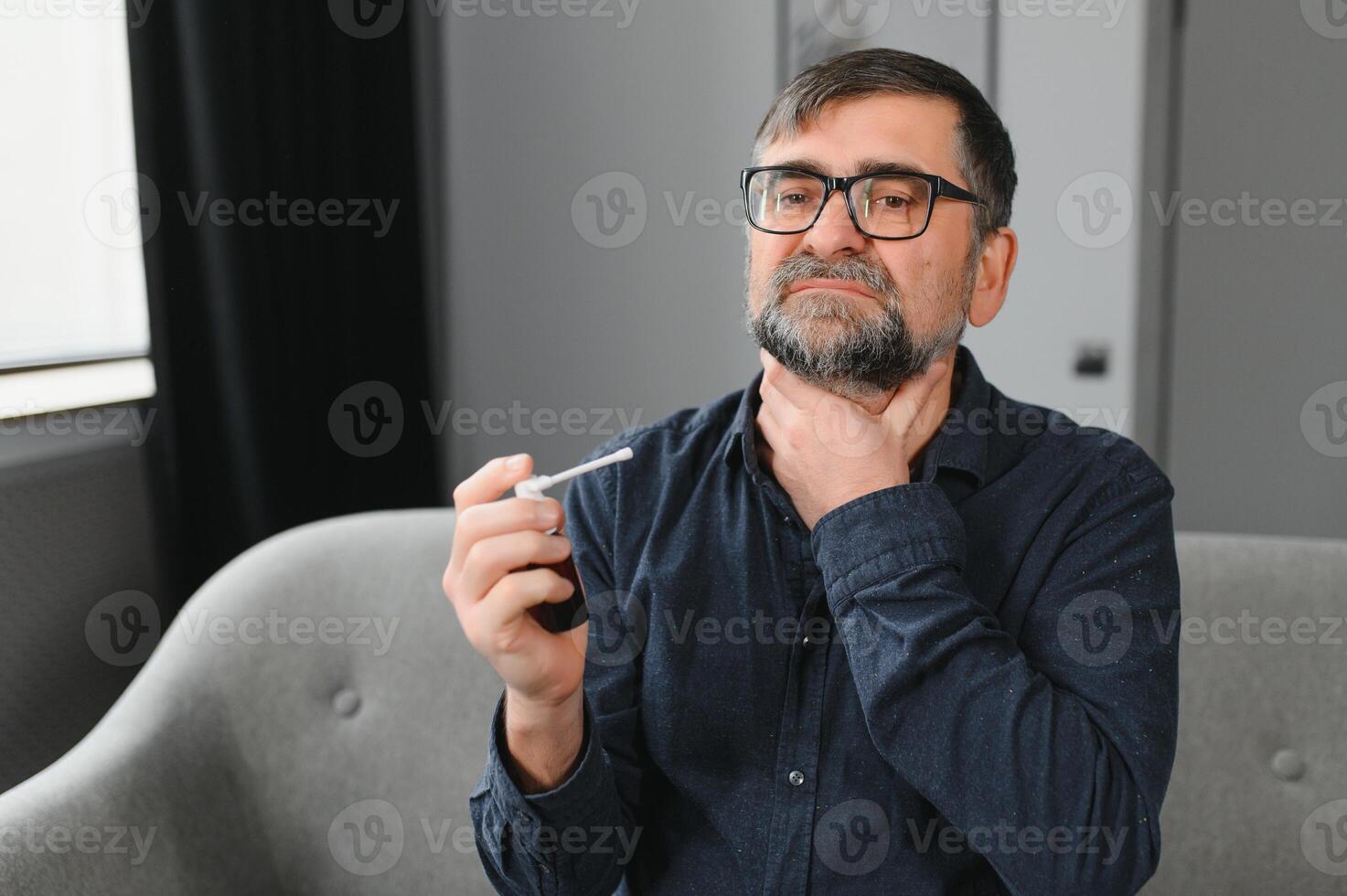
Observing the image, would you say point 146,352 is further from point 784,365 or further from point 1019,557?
point 1019,557

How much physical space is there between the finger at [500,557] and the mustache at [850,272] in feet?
1.41

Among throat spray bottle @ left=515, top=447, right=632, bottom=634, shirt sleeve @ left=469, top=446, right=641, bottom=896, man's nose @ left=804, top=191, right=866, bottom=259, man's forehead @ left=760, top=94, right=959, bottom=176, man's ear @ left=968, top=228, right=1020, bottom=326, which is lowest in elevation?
shirt sleeve @ left=469, top=446, right=641, bottom=896

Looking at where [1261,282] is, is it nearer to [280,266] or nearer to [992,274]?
[992,274]

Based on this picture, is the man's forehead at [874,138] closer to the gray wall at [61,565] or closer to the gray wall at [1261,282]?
the gray wall at [61,565]

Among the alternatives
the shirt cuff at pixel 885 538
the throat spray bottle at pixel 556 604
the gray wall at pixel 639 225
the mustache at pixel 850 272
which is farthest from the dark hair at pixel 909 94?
the gray wall at pixel 639 225

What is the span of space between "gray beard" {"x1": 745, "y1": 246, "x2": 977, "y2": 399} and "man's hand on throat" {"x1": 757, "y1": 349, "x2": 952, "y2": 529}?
21mm

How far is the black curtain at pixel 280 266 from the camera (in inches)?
→ 80.7

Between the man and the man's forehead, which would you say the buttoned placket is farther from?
the man's forehead

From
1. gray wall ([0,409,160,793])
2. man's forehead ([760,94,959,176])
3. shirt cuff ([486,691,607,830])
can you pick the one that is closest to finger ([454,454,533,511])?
shirt cuff ([486,691,607,830])

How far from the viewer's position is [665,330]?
3002mm

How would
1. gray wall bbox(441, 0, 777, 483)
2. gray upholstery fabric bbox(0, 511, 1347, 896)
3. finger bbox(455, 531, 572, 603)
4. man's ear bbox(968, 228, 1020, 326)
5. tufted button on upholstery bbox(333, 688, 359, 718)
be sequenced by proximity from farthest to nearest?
gray wall bbox(441, 0, 777, 483), tufted button on upholstery bbox(333, 688, 359, 718), gray upholstery fabric bbox(0, 511, 1347, 896), man's ear bbox(968, 228, 1020, 326), finger bbox(455, 531, 572, 603)

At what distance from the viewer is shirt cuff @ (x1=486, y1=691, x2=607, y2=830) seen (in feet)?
3.31

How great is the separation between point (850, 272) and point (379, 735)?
1.02 m

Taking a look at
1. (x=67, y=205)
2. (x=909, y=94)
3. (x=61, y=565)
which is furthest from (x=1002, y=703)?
(x=67, y=205)
